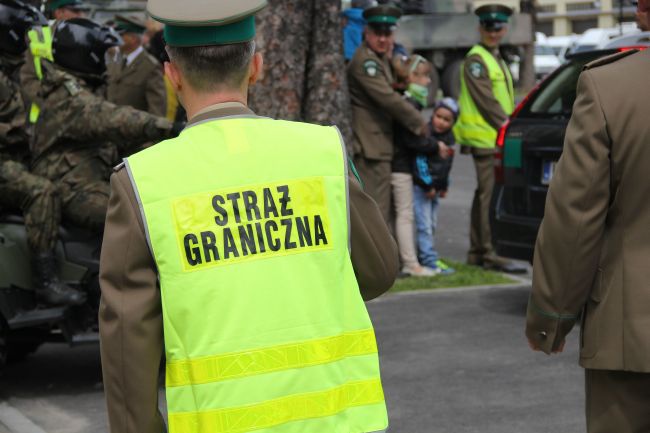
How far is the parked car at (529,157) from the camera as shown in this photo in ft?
28.4

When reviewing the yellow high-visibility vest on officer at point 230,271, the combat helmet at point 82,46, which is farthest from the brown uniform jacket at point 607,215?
the combat helmet at point 82,46

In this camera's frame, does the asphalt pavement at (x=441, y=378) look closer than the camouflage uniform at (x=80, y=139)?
Yes

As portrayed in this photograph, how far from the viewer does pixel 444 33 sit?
31016mm

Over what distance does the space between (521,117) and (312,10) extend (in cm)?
171

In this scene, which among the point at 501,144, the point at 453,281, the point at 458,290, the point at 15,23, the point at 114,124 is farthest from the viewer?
the point at 453,281

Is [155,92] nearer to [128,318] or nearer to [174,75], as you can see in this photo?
[174,75]

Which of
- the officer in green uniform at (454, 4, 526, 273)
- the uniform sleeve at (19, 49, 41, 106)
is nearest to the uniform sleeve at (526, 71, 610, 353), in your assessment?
the officer in green uniform at (454, 4, 526, 273)

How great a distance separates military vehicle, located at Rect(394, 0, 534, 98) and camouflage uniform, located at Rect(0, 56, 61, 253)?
23697 mm

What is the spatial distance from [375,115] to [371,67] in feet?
1.28

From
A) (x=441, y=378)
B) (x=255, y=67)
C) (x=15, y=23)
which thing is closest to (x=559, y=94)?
(x=441, y=378)

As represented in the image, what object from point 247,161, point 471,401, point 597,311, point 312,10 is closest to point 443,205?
point 312,10

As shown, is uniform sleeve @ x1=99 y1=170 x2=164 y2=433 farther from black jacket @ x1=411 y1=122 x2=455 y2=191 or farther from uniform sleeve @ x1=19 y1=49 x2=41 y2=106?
uniform sleeve @ x1=19 y1=49 x2=41 y2=106

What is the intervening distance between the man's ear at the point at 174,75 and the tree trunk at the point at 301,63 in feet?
20.8

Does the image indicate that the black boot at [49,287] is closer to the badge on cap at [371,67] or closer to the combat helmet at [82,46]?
the combat helmet at [82,46]
